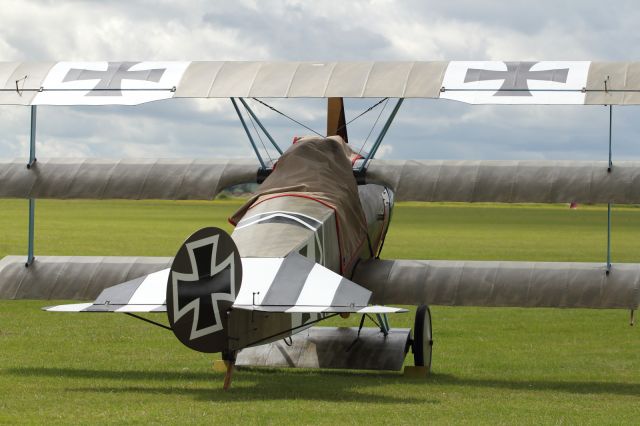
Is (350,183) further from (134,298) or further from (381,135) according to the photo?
(134,298)

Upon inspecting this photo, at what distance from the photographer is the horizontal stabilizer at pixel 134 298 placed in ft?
28.9

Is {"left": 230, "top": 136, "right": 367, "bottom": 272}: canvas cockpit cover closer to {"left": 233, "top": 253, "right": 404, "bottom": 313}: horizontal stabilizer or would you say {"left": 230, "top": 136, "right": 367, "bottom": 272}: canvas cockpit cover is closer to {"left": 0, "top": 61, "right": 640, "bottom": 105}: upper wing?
{"left": 0, "top": 61, "right": 640, "bottom": 105}: upper wing

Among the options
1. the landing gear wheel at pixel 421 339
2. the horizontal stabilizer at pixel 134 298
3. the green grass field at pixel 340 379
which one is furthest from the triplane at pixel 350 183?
the horizontal stabilizer at pixel 134 298

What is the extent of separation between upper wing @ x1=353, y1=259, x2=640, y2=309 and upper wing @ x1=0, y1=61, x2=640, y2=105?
170 centimetres

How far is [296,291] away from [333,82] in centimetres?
331

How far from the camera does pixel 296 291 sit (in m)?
8.91

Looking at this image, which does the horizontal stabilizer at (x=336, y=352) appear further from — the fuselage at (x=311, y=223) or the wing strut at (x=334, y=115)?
the wing strut at (x=334, y=115)

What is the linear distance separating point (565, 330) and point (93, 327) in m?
6.61

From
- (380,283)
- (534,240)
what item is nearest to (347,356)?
(380,283)

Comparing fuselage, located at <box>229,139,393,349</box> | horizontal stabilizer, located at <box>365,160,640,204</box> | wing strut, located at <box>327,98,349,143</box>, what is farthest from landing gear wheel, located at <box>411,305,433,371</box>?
wing strut, located at <box>327,98,349,143</box>

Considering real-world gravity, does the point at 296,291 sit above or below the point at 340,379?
above

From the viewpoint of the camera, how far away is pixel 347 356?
11828 millimetres

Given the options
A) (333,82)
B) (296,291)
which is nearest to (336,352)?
(333,82)

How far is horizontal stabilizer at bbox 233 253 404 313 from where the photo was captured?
873 cm
